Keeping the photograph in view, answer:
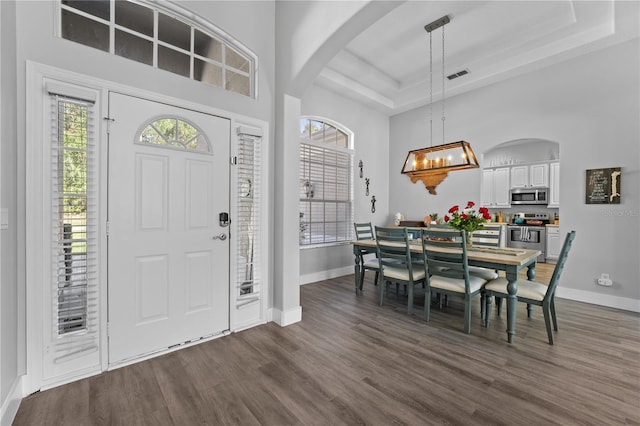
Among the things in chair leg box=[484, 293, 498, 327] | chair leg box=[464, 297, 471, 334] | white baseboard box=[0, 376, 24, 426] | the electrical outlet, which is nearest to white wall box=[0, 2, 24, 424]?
white baseboard box=[0, 376, 24, 426]

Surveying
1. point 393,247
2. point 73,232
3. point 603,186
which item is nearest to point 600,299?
point 603,186

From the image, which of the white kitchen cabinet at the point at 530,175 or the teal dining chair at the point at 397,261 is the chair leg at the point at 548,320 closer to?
the teal dining chair at the point at 397,261

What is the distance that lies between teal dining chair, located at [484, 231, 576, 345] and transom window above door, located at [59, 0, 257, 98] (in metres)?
3.33

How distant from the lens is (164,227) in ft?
7.86

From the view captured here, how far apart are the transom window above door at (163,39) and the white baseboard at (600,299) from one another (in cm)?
511

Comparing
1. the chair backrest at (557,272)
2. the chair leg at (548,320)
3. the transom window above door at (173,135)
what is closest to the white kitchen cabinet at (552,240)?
the chair backrest at (557,272)

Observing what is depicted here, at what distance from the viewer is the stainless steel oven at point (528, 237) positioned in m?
6.43

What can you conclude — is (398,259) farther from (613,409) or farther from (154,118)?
(154,118)

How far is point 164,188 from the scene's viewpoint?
2.39m

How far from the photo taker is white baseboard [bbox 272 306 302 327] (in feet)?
9.85

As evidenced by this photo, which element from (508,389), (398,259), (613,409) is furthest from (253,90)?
(613,409)

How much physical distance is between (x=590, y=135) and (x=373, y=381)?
4.53 metres

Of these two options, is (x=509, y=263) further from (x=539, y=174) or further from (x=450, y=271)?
(x=539, y=174)

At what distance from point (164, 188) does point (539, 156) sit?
340 inches
